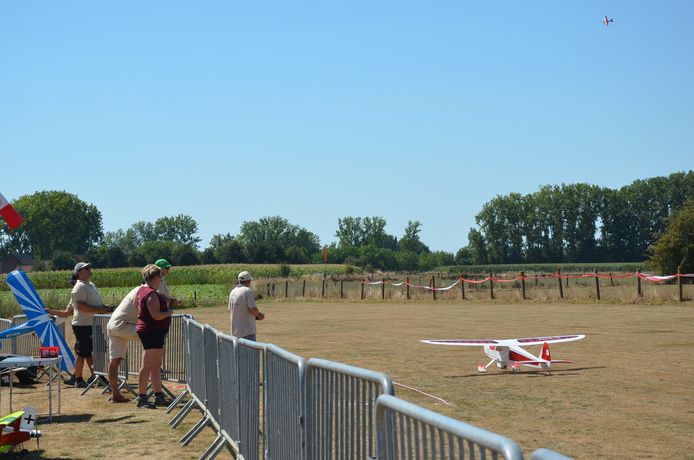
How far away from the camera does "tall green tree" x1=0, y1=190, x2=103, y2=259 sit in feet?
511

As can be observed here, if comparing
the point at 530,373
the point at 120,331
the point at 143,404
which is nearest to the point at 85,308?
the point at 120,331

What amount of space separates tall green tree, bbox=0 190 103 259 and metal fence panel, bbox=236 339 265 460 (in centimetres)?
15448

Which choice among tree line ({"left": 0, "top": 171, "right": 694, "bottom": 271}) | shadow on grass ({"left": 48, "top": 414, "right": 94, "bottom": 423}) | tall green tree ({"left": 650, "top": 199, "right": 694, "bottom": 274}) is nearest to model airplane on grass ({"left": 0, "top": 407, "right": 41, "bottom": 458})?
shadow on grass ({"left": 48, "top": 414, "right": 94, "bottom": 423})

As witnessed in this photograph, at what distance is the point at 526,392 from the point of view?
41.5 feet

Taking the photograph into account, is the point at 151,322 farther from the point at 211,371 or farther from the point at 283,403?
the point at 283,403

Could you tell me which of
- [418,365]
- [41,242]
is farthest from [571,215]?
[418,365]

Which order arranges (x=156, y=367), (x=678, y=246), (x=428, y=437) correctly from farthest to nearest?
(x=678, y=246)
(x=156, y=367)
(x=428, y=437)

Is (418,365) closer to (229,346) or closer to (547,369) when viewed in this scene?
(547,369)

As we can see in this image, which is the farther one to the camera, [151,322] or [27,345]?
[27,345]

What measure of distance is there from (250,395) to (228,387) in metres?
1.03

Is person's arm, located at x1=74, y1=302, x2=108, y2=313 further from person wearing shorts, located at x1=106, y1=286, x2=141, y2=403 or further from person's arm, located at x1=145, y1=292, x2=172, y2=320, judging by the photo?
person's arm, located at x1=145, y1=292, x2=172, y2=320

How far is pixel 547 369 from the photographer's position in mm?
15164

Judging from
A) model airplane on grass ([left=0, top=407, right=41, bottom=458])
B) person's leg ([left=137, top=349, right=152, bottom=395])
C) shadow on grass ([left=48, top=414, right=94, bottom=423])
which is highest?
person's leg ([left=137, top=349, right=152, bottom=395])

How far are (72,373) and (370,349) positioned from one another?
22.5 ft
